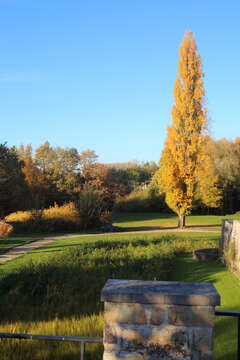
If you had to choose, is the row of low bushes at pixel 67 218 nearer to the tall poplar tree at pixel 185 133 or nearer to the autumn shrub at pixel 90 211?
the autumn shrub at pixel 90 211

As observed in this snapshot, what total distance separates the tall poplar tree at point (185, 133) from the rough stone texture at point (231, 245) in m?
12.5

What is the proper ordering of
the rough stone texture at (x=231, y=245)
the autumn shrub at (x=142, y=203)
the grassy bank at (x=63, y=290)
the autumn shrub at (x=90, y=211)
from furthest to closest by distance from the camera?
1. the autumn shrub at (x=142, y=203)
2. the autumn shrub at (x=90, y=211)
3. the rough stone texture at (x=231, y=245)
4. the grassy bank at (x=63, y=290)

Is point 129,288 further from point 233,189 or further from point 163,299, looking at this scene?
point 233,189

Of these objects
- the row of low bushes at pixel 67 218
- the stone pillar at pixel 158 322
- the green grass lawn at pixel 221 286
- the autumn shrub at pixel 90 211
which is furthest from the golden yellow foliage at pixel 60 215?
the stone pillar at pixel 158 322

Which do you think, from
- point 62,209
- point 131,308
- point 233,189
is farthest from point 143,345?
point 233,189

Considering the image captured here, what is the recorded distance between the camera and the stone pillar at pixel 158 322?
7.73 ft

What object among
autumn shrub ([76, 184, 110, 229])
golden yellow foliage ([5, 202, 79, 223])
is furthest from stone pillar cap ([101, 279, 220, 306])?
autumn shrub ([76, 184, 110, 229])

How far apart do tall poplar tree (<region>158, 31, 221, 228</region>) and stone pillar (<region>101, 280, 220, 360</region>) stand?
20038 millimetres

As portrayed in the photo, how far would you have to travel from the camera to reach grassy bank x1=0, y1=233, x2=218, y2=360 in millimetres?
4344

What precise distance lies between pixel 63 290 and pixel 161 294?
5283mm

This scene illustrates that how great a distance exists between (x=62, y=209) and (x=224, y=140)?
83.3ft

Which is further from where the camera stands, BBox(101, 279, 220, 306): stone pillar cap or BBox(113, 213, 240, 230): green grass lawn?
BBox(113, 213, 240, 230): green grass lawn

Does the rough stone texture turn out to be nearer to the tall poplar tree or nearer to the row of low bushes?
the row of low bushes

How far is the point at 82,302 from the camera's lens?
6738 millimetres
